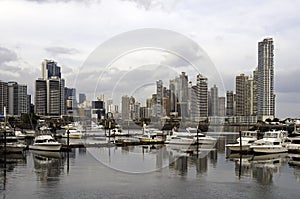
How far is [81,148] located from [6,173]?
13.6 m

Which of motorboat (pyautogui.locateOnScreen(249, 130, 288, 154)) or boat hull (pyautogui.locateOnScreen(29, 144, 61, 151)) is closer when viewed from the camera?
motorboat (pyautogui.locateOnScreen(249, 130, 288, 154))

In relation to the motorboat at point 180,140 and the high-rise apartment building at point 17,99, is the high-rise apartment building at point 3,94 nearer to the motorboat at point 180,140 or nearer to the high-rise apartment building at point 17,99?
the high-rise apartment building at point 17,99

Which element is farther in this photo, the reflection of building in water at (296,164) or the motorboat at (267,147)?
the motorboat at (267,147)

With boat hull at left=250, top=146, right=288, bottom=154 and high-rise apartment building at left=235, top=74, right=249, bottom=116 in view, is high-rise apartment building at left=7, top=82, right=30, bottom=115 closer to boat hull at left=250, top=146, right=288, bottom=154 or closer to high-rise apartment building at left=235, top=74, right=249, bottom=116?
high-rise apartment building at left=235, top=74, right=249, bottom=116

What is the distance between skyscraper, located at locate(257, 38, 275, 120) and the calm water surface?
205ft

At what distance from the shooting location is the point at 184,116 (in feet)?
78.9

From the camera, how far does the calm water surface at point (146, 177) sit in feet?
48.3

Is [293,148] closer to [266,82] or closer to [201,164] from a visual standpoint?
[201,164]

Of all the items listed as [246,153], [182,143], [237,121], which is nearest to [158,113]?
[246,153]

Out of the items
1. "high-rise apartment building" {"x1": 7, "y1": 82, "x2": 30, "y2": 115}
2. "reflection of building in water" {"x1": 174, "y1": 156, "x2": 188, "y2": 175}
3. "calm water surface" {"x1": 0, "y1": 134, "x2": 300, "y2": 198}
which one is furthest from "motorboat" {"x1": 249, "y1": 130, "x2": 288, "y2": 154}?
"high-rise apartment building" {"x1": 7, "y1": 82, "x2": 30, "y2": 115}

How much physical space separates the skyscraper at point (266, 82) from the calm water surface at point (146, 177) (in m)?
62.5

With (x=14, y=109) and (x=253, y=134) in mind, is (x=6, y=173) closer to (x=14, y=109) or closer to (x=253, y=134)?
(x=253, y=134)

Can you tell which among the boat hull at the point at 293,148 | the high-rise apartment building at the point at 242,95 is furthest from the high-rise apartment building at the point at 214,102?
the high-rise apartment building at the point at 242,95

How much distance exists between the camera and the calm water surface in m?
14.7
